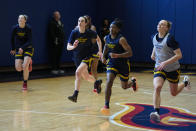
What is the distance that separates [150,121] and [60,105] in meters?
2.20

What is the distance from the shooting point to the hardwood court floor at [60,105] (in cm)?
563

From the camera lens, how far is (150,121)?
5.93 meters

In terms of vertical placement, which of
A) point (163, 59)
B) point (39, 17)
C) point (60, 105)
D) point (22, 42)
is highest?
point (39, 17)

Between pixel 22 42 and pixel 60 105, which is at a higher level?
pixel 22 42

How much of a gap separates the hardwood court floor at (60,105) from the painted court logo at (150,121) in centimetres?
20

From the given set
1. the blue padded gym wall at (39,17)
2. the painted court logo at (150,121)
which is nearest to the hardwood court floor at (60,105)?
the painted court logo at (150,121)

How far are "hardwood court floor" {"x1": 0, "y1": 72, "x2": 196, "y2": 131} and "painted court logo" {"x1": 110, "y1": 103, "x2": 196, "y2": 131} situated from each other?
0.20 m

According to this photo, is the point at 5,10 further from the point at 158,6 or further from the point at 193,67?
the point at 193,67

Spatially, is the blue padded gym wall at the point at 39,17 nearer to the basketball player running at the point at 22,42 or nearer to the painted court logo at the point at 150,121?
the basketball player running at the point at 22,42

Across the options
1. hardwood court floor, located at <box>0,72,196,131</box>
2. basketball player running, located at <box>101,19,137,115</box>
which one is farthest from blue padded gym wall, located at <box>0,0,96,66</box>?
basketball player running, located at <box>101,19,137,115</box>

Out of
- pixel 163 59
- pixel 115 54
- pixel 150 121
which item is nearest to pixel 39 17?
pixel 115 54

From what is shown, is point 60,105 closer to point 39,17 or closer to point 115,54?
point 115,54

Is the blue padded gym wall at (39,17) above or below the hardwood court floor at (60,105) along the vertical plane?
above

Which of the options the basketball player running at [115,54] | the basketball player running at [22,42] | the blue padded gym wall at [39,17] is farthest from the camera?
the blue padded gym wall at [39,17]
